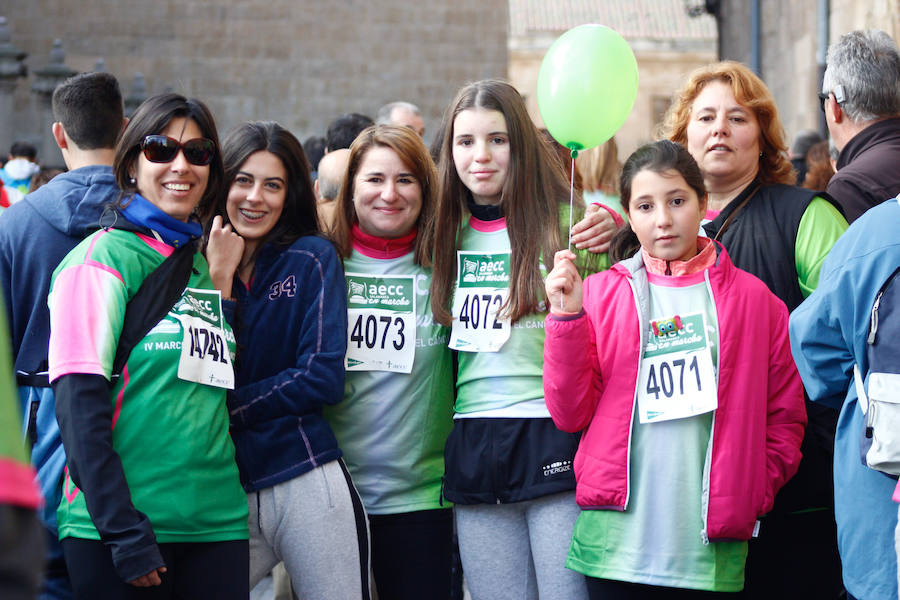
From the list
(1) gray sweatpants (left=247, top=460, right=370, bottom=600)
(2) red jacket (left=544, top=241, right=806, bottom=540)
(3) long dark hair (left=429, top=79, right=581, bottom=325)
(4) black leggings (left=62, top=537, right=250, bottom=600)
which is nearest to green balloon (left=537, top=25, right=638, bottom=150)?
(3) long dark hair (left=429, top=79, right=581, bottom=325)

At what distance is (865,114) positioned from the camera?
12.8 feet

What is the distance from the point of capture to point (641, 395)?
315 centimetres

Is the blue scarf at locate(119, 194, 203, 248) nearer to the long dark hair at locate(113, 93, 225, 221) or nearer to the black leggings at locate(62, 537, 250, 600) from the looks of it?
the long dark hair at locate(113, 93, 225, 221)

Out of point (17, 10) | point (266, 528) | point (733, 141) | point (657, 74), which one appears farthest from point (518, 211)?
point (657, 74)

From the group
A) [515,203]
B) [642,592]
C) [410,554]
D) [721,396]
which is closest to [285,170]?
[515,203]

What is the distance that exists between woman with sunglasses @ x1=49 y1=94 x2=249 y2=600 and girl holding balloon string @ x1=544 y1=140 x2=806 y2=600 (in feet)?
3.13

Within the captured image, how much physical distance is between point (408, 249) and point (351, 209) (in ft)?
0.79

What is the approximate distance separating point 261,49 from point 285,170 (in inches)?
729

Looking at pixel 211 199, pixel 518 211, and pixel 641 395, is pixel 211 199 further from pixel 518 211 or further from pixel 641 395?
pixel 641 395

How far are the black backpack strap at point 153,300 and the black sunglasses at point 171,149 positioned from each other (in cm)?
29

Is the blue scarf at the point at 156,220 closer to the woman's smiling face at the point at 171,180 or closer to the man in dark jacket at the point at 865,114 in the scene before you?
the woman's smiling face at the point at 171,180

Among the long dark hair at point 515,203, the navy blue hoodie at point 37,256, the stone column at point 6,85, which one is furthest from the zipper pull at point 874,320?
the stone column at point 6,85

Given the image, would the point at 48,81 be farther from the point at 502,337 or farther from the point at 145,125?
the point at 502,337

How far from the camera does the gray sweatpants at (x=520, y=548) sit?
131 inches
